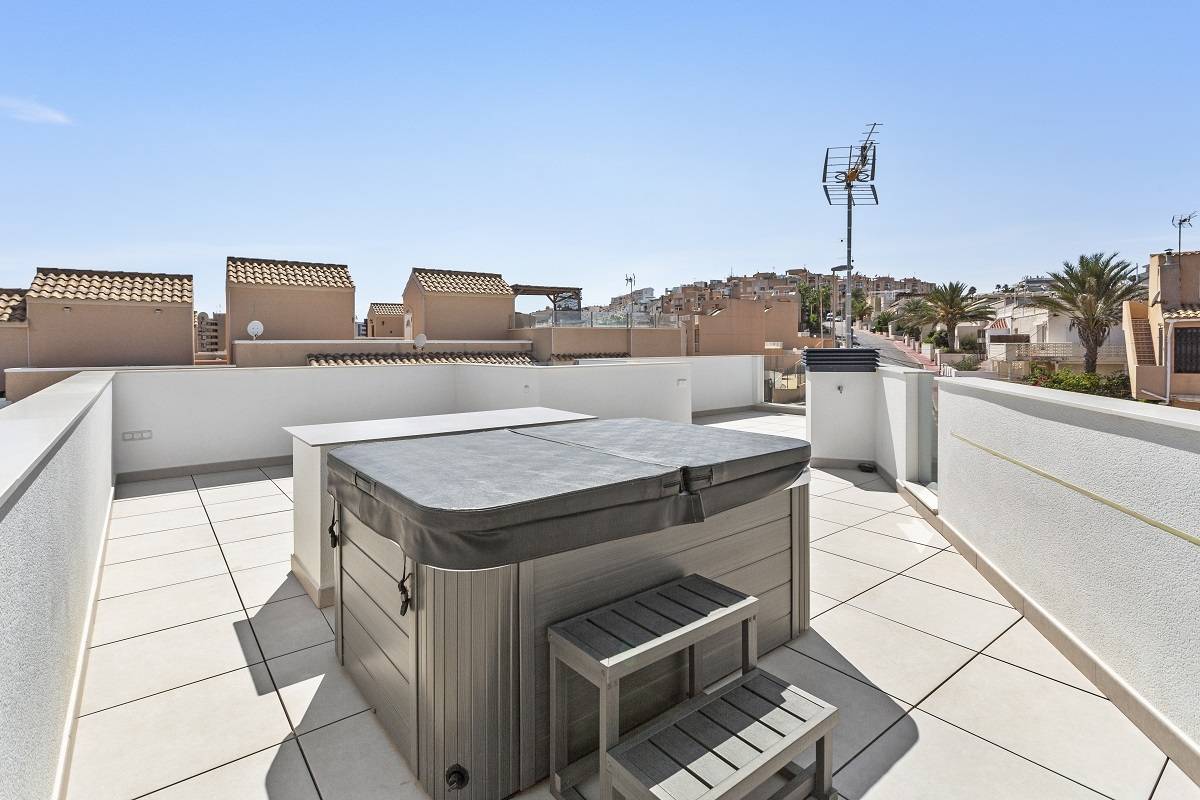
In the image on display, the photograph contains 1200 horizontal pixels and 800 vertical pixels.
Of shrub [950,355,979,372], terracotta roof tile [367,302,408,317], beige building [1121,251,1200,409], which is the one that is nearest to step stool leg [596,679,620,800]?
beige building [1121,251,1200,409]

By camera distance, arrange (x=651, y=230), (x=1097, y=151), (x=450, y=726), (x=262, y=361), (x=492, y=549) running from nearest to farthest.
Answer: (x=492, y=549) → (x=450, y=726) → (x=262, y=361) → (x=1097, y=151) → (x=651, y=230)

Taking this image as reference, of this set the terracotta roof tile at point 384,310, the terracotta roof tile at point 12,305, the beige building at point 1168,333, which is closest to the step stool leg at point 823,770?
the terracotta roof tile at point 12,305

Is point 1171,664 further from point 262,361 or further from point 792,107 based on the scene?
point 262,361

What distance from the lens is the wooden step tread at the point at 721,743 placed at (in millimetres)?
1418

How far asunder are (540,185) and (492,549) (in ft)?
48.2

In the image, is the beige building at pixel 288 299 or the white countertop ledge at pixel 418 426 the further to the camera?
the beige building at pixel 288 299

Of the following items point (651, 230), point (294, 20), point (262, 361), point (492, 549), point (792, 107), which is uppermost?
point (651, 230)

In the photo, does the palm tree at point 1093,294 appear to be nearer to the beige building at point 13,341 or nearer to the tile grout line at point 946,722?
the tile grout line at point 946,722

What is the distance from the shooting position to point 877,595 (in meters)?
3.29

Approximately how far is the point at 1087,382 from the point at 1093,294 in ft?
22.1

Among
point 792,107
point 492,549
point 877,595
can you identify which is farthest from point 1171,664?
point 792,107

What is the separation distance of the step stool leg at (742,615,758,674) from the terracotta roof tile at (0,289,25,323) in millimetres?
15924

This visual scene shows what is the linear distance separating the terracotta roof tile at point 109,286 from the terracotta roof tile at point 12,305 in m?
0.72

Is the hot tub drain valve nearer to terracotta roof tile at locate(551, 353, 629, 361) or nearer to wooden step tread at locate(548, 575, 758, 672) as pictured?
wooden step tread at locate(548, 575, 758, 672)
